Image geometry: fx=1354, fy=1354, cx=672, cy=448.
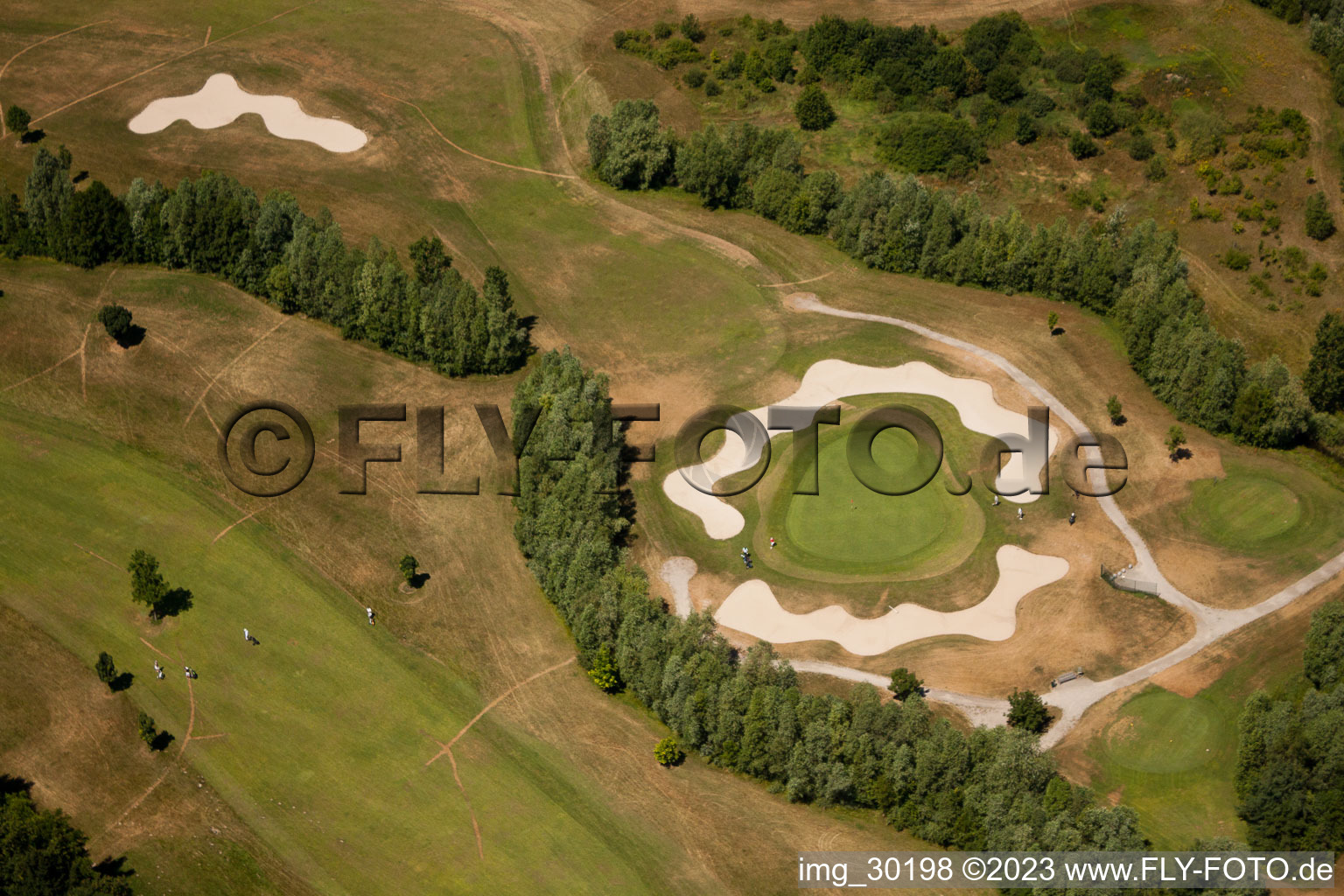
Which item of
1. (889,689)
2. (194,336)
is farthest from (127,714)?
(889,689)

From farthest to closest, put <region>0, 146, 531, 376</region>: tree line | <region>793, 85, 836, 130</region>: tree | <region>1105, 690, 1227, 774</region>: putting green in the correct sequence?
<region>793, 85, 836, 130</region>: tree
<region>0, 146, 531, 376</region>: tree line
<region>1105, 690, 1227, 774</region>: putting green

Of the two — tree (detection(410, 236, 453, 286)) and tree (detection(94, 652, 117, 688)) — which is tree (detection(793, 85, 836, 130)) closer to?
tree (detection(410, 236, 453, 286))

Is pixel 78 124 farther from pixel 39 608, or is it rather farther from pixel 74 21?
pixel 39 608

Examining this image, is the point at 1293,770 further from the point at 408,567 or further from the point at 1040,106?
the point at 1040,106

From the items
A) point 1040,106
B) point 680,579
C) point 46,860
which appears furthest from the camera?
point 1040,106

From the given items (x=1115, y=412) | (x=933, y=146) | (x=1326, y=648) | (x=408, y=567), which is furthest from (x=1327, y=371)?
(x=408, y=567)

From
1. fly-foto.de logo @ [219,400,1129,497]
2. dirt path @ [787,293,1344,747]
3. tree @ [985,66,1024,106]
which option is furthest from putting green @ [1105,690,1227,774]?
tree @ [985,66,1024,106]
